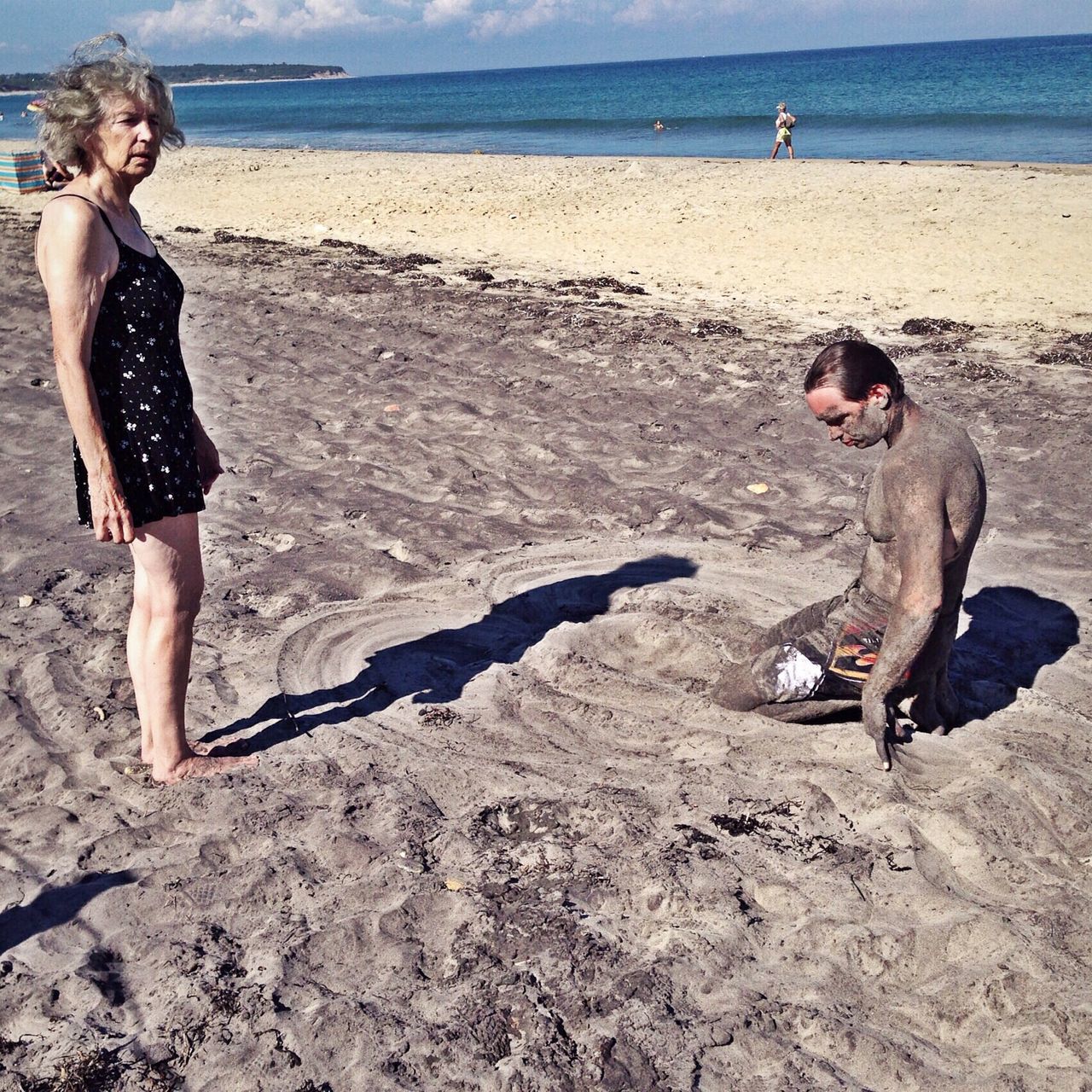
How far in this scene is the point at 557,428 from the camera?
22.0ft

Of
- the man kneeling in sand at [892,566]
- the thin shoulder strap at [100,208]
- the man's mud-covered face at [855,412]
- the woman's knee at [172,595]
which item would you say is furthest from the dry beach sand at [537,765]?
the thin shoulder strap at [100,208]

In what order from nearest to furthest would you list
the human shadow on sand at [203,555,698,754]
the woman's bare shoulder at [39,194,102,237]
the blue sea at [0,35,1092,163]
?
the woman's bare shoulder at [39,194,102,237] → the human shadow on sand at [203,555,698,754] → the blue sea at [0,35,1092,163]

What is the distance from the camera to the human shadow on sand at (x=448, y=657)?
3785 mm

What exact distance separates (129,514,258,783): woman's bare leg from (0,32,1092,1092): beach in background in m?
0.11

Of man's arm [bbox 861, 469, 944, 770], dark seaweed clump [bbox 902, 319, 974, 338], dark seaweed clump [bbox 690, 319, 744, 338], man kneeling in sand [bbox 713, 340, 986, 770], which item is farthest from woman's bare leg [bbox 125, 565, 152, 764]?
dark seaweed clump [bbox 902, 319, 974, 338]

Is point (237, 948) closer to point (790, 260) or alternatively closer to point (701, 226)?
point (790, 260)

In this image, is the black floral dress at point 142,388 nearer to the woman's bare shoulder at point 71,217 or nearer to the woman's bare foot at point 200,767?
the woman's bare shoulder at point 71,217

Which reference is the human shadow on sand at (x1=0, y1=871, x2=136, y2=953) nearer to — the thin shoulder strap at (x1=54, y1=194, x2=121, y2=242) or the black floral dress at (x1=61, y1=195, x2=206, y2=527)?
the black floral dress at (x1=61, y1=195, x2=206, y2=527)

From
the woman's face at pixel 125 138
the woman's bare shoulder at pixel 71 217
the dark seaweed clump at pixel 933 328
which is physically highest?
the woman's face at pixel 125 138

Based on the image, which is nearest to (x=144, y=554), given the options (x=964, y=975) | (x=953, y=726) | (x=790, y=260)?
(x=964, y=975)

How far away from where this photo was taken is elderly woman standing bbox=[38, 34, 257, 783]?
276 centimetres

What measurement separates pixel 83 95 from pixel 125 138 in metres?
0.14

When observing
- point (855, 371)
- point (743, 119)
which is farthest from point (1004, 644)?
point (743, 119)

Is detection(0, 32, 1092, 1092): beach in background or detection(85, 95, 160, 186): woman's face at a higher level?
detection(85, 95, 160, 186): woman's face
